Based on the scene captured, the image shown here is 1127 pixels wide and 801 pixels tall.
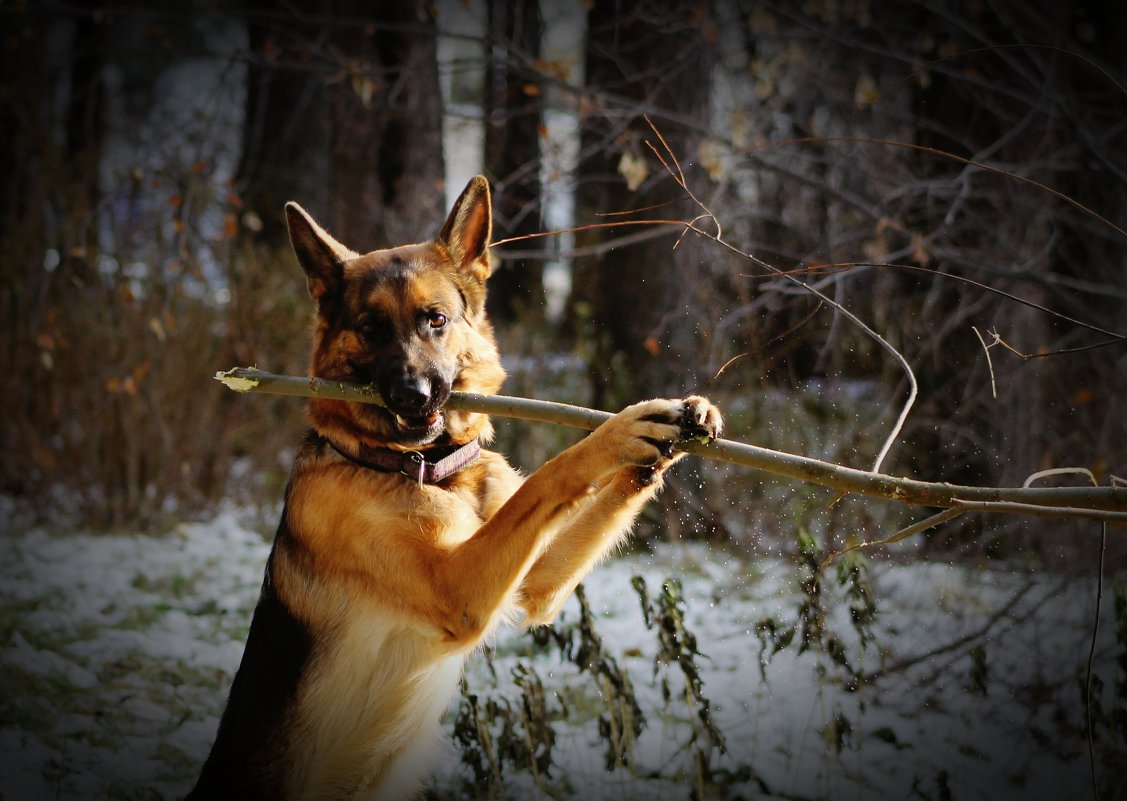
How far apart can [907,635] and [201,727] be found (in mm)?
3652

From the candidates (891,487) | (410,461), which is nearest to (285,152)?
(410,461)

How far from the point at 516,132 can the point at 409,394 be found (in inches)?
314

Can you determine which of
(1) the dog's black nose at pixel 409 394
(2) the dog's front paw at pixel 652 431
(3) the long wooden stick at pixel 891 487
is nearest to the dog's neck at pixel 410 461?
(1) the dog's black nose at pixel 409 394

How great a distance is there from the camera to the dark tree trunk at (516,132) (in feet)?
18.7

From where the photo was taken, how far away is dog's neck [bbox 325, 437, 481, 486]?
304cm

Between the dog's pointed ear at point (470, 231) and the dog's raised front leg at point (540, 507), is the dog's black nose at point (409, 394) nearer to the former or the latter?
the dog's raised front leg at point (540, 507)

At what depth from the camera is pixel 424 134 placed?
7156mm

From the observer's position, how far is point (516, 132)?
1024cm

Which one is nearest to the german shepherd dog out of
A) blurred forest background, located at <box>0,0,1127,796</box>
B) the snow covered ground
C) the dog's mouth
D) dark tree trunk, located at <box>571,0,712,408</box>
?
the dog's mouth

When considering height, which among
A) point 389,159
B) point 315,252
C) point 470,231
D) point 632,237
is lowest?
point 315,252

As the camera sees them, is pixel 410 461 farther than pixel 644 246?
No

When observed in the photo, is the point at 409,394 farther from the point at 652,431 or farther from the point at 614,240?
the point at 614,240

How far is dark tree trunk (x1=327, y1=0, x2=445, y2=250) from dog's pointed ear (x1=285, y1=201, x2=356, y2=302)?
3672 millimetres

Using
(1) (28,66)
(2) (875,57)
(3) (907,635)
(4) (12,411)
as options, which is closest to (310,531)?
(3) (907,635)
